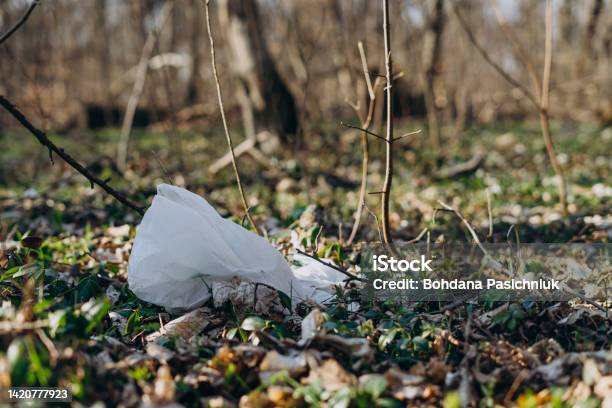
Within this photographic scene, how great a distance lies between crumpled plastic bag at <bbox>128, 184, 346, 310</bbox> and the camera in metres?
2.29

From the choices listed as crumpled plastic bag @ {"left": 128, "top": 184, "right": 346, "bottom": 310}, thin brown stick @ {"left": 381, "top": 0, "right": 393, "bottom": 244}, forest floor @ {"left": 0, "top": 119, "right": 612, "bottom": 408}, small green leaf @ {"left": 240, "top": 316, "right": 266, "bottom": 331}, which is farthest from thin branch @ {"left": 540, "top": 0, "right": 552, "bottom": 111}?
small green leaf @ {"left": 240, "top": 316, "right": 266, "bottom": 331}

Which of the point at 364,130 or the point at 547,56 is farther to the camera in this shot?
the point at 547,56

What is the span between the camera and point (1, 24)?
11266 millimetres

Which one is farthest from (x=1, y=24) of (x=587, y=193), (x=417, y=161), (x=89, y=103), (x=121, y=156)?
(x=587, y=193)

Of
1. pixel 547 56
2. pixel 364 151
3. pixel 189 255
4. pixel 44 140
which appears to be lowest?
pixel 189 255

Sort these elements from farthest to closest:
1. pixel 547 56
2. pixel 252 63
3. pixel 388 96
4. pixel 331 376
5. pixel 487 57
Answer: pixel 252 63 < pixel 487 57 < pixel 547 56 < pixel 388 96 < pixel 331 376

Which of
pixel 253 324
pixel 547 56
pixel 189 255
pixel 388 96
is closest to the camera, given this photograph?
pixel 253 324

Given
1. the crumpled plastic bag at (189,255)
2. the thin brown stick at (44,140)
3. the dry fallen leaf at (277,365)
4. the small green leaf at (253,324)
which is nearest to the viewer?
the dry fallen leaf at (277,365)

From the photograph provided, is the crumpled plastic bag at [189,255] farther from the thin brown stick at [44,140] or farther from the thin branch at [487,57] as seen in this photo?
the thin branch at [487,57]

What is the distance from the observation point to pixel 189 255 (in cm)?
229

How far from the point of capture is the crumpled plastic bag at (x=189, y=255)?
7.50 ft

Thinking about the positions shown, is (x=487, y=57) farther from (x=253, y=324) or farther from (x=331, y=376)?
(x=331, y=376)

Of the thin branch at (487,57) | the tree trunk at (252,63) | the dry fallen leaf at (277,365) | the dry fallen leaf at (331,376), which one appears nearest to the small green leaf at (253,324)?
the dry fallen leaf at (277,365)

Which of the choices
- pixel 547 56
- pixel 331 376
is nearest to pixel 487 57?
pixel 547 56
